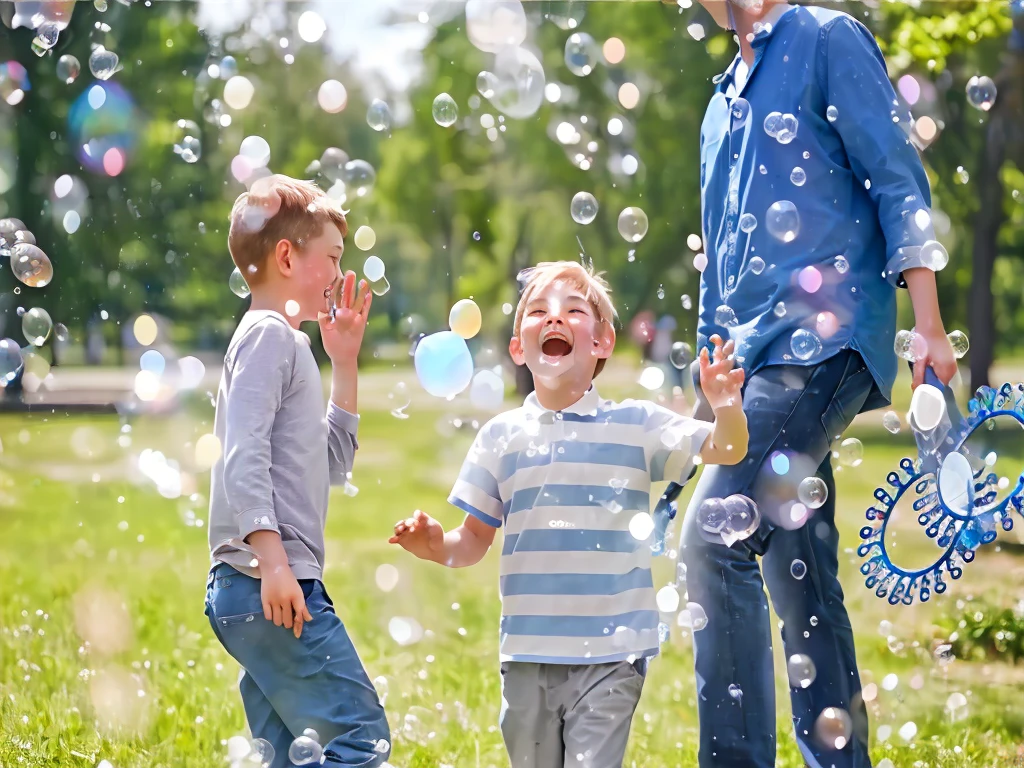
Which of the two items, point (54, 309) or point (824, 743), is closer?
point (824, 743)

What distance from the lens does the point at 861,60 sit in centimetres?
255

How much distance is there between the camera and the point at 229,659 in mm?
3816

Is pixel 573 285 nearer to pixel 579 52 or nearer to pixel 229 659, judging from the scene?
pixel 579 52

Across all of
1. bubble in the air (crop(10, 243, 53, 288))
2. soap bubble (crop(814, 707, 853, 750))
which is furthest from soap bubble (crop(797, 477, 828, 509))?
bubble in the air (crop(10, 243, 53, 288))

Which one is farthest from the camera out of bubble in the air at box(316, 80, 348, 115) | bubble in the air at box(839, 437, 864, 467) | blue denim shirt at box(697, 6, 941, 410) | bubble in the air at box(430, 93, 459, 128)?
bubble in the air at box(316, 80, 348, 115)

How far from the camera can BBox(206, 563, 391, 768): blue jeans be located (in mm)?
2275

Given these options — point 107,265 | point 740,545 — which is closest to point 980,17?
point 740,545

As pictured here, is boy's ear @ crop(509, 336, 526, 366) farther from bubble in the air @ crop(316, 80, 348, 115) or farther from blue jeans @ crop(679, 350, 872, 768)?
bubble in the air @ crop(316, 80, 348, 115)

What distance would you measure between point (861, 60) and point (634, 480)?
3.31ft

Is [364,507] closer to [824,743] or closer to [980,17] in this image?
[980,17]

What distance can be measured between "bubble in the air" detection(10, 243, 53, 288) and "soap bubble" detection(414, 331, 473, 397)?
3.46 ft

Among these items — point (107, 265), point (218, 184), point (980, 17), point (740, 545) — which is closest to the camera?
point (740, 545)

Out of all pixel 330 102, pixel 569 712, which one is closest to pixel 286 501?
pixel 569 712

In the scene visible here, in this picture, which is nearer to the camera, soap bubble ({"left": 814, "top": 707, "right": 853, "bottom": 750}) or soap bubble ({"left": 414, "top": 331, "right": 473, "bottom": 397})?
soap bubble ({"left": 814, "top": 707, "right": 853, "bottom": 750})
